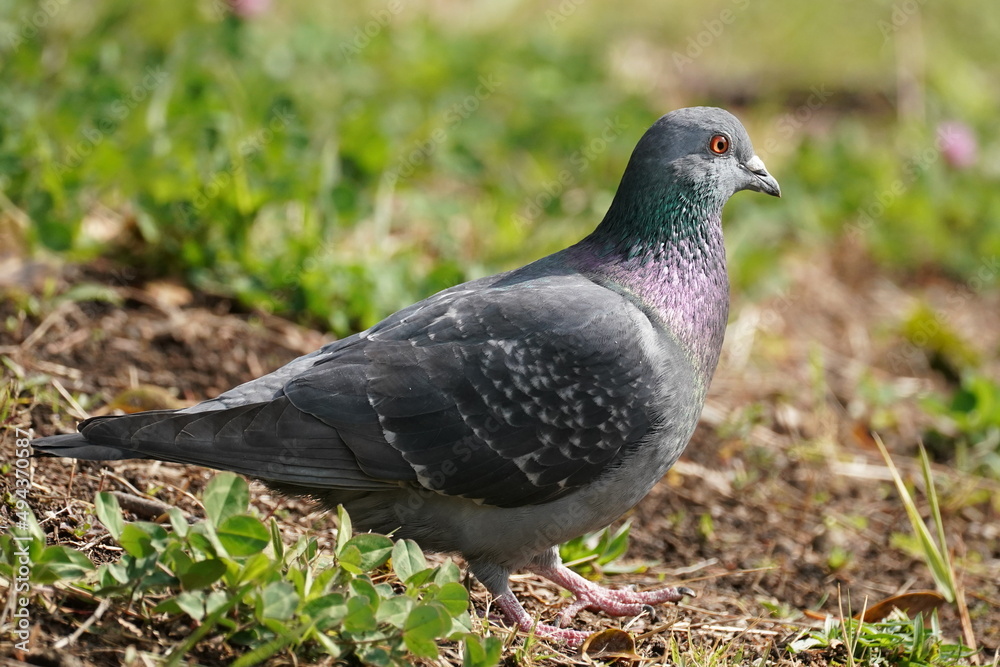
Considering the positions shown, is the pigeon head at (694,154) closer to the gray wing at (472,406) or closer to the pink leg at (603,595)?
the gray wing at (472,406)

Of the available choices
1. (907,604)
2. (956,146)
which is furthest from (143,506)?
(956,146)

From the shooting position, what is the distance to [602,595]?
11.7 ft

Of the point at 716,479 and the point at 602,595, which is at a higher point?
the point at 602,595

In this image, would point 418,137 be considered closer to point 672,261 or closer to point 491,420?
point 672,261

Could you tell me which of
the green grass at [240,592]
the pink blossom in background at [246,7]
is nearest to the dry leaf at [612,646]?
the green grass at [240,592]

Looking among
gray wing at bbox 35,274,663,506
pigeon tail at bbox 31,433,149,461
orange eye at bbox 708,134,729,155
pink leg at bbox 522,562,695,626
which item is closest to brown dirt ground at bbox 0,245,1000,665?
pink leg at bbox 522,562,695,626

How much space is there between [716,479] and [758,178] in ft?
5.06

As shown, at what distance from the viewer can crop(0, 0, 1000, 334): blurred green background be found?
16.5 ft

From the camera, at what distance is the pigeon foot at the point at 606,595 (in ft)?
11.6

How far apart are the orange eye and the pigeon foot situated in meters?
1.57

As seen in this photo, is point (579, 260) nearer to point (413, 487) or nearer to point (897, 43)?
point (413, 487)

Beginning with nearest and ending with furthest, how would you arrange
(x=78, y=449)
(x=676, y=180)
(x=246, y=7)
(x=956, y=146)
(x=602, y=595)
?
(x=78, y=449), (x=602, y=595), (x=676, y=180), (x=246, y=7), (x=956, y=146)

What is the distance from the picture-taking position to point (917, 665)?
317 centimetres

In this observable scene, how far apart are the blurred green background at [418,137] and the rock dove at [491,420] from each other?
1613 mm
